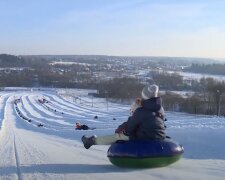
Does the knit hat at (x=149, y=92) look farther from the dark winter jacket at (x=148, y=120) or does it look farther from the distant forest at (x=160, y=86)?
the distant forest at (x=160, y=86)

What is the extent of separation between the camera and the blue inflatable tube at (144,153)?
6430 mm

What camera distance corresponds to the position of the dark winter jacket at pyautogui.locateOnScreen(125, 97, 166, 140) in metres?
6.65

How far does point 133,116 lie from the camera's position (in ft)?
22.0

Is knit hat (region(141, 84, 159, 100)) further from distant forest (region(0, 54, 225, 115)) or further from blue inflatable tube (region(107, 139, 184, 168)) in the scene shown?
distant forest (region(0, 54, 225, 115))

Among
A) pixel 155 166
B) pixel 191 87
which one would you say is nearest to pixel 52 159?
pixel 155 166

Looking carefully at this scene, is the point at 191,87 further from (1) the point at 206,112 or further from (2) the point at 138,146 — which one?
(2) the point at 138,146

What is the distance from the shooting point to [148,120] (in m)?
6.67

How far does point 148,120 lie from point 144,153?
50 cm

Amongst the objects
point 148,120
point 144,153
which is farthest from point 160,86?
point 144,153

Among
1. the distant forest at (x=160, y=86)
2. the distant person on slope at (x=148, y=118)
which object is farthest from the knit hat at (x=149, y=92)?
the distant forest at (x=160, y=86)

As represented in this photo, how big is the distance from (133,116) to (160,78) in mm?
146310

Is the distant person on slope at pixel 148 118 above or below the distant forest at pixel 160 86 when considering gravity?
above

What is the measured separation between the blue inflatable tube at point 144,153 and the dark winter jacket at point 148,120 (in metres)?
0.12

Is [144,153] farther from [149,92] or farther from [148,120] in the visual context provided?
[149,92]
